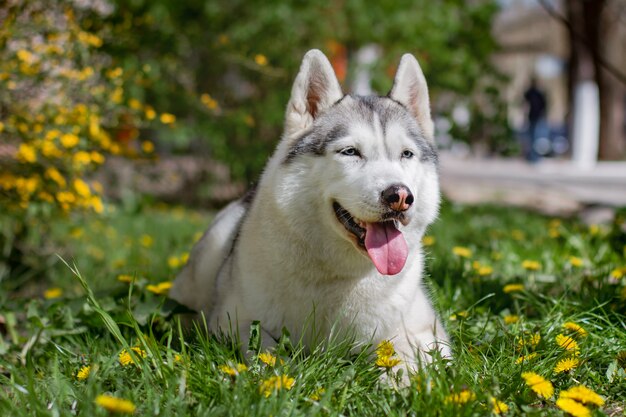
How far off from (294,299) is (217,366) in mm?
456

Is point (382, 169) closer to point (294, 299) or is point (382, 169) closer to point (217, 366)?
point (294, 299)

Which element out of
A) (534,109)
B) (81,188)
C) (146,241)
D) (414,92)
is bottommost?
(534,109)

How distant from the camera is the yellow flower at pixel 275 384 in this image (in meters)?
2.34

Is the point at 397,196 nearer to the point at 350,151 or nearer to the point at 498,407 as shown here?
the point at 350,151

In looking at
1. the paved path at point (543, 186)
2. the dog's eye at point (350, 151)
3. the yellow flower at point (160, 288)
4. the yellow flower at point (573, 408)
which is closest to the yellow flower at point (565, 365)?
the yellow flower at point (573, 408)

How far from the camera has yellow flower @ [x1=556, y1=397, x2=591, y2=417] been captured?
2.25 metres

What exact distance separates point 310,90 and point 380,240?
86cm

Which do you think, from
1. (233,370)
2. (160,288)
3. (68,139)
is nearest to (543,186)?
(68,139)

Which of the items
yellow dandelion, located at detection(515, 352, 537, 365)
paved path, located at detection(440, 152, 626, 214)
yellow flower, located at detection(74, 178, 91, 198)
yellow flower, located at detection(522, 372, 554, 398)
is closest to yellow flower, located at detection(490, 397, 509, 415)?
yellow flower, located at detection(522, 372, 554, 398)

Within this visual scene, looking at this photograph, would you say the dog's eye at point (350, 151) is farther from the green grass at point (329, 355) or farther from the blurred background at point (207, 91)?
the blurred background at point (207, 91)

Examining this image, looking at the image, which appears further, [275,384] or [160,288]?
[160,288]

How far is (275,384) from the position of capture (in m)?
2.38

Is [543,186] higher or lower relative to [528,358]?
lower

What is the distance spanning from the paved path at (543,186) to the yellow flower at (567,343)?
5.73 meters
